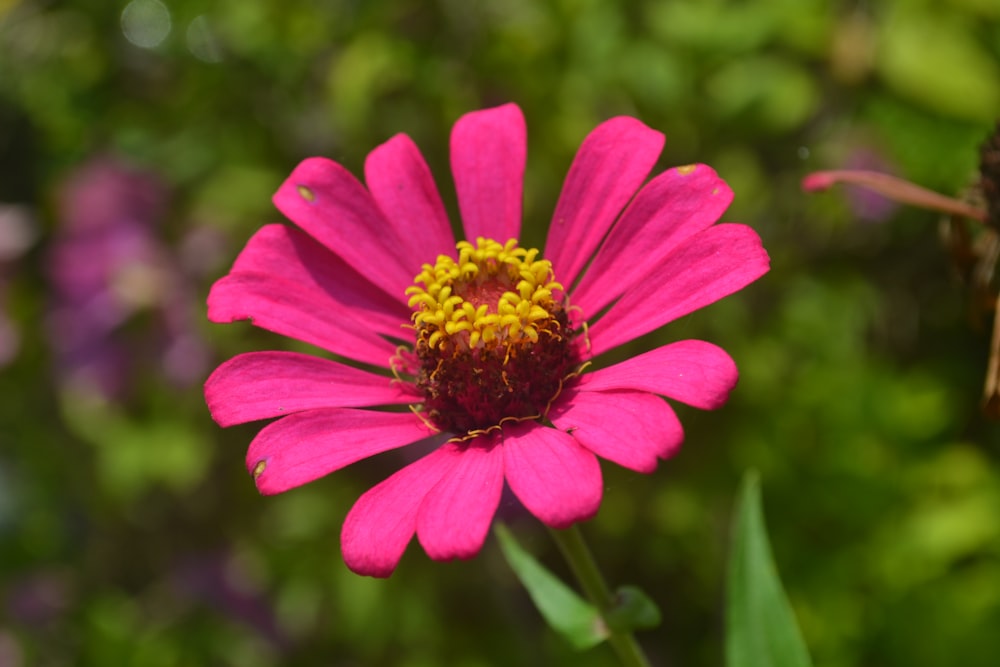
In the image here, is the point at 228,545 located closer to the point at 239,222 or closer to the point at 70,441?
the point at 70,441

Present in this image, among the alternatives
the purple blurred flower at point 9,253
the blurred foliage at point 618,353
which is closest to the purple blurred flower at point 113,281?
the blurred foliage at point 618,353

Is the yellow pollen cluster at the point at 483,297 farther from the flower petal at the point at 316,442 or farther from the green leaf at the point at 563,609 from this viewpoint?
the green leaf at the point at 563,609

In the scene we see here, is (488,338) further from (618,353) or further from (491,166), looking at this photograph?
(618,353)

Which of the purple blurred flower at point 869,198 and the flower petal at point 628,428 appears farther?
the purple blurred flower at point 869,198

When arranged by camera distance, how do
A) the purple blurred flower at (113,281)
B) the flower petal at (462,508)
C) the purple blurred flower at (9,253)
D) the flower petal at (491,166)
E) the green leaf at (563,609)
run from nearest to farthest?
the flower petal at (462,508) → the green leaf at (563,609) → the flower petal at (491,166) → the purple blurred flower at (113,281) → the purple blurred flower at (9,253)

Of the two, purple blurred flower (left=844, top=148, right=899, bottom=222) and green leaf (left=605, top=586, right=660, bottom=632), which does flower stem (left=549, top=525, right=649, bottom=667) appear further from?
purple blurred flower (left=844, top=148, right=899, bottom=222)

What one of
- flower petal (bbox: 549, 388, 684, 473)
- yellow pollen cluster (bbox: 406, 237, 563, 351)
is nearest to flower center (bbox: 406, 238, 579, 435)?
yellow pollen cluster (bbox: 406, 237, 563, 351)

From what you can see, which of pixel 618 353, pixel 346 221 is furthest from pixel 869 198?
pixel 346 221
